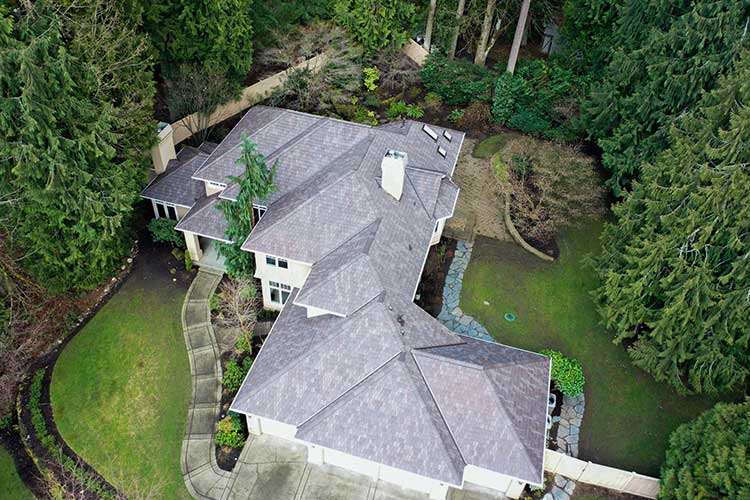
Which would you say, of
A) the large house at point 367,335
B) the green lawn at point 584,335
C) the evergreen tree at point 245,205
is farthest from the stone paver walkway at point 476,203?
the evergreen tree at point 245,205

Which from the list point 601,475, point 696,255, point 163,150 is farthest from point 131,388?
point 696,255

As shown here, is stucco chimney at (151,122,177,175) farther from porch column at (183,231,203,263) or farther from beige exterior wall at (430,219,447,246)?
beige exterior wall at (430,219,447,246)

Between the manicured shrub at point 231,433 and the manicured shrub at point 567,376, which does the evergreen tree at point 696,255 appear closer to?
the manicured shrub at point 567,376

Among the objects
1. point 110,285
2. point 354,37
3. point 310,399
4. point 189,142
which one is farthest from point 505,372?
point 354,37

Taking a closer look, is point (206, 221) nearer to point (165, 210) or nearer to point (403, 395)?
point (165, 210)

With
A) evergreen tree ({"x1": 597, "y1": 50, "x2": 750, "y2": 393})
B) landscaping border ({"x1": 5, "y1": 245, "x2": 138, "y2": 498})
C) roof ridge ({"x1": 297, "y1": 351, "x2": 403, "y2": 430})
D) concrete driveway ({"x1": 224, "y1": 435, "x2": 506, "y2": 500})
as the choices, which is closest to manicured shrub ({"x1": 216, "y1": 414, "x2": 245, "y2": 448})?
concrete driveway ({"x1": 224, "y1": 435, "x2": 506, "y2": 500})
